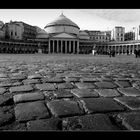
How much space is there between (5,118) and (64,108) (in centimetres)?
71

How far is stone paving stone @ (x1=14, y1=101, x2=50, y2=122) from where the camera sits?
2.02 metres

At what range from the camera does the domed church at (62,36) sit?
87875 mm

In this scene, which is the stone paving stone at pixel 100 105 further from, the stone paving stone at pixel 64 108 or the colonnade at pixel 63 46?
the colonnade at pixel 63 46

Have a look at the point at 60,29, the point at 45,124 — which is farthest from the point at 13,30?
the point at 45,124

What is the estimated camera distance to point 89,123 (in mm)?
1848

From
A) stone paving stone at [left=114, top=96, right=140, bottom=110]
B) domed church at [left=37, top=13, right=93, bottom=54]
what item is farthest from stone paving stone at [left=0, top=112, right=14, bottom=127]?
domed church at [left=37, top=13, right=93, bottom=54]

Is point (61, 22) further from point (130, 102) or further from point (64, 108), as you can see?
point (64, 108)

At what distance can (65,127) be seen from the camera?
A: 175 cm

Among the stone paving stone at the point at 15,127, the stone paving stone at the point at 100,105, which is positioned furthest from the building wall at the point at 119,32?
the stone paving stone at the point at 15,127
